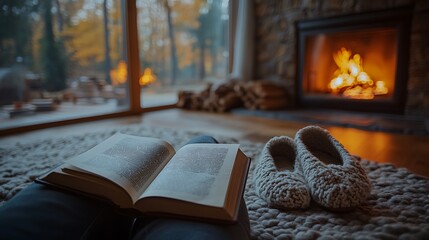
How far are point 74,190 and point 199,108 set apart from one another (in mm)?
2555

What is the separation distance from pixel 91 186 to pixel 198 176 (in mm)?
203

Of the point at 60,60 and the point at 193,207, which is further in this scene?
the point at 60,60

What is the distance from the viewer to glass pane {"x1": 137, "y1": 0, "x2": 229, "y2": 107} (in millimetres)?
3143

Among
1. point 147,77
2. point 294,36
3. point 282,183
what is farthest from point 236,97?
point 282,183

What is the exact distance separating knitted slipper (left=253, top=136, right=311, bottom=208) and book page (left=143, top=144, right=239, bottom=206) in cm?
20

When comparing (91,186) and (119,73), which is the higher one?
(119,73)

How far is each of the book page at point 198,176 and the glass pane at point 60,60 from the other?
1.98 meters

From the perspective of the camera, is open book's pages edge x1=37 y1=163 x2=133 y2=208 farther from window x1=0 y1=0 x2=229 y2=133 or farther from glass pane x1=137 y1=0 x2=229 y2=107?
glass pane x1=137 y1=0 x2=229 y2=107

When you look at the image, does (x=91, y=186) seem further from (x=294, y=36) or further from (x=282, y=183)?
(x=294, y=36)

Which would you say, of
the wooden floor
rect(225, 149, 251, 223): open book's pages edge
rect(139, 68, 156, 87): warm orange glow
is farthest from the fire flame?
rect(225, 149, 251, 223): open book's pages edge

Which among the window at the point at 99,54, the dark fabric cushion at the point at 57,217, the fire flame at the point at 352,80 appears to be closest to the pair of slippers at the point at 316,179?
the dark fabric cushion at the point at 57,217

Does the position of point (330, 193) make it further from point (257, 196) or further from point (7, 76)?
point (7, 76)

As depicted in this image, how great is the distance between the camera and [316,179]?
0.83 m

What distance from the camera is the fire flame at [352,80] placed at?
257cm
